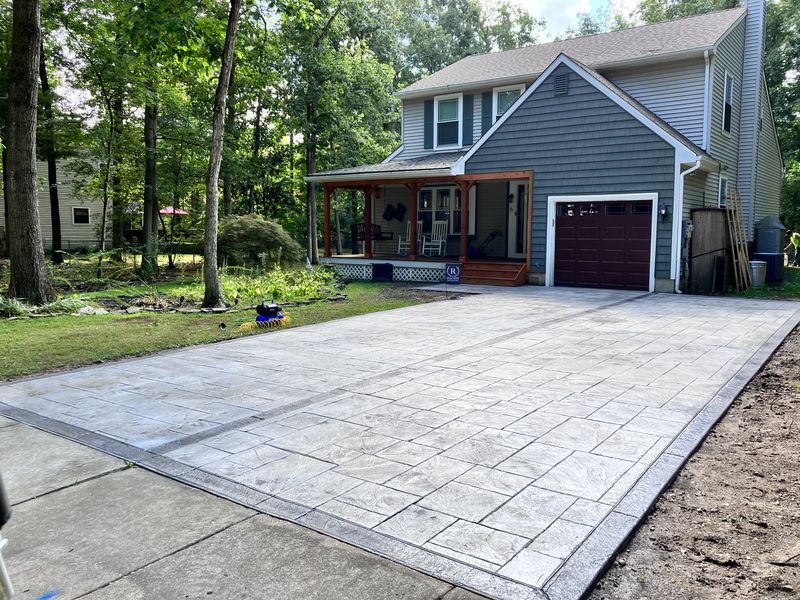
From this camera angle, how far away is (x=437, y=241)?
1852 cm

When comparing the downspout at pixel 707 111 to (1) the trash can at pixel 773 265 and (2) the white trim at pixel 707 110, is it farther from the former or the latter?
(1) the trash can at pixel 773 265

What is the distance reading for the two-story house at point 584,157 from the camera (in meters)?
13.0

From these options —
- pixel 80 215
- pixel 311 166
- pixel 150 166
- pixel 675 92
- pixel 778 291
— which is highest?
pixel 675 92

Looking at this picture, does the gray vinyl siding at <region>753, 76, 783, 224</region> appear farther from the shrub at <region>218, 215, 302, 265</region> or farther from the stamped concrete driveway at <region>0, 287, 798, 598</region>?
the shrub at <region>218, 215, 302, 265</region>

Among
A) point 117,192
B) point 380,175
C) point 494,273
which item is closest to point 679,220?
point 494,273

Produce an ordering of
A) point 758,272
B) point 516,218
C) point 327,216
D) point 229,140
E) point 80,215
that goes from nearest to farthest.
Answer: point 758,272 → point 516,218 → point 327,216 → point 229,140 → point 80,215

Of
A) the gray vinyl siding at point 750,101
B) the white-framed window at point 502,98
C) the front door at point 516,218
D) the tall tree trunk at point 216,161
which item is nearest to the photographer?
→ the tall tree trunk at point 216,161

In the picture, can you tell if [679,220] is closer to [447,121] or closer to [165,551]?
[447,121]

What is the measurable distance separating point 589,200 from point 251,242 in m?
8.79

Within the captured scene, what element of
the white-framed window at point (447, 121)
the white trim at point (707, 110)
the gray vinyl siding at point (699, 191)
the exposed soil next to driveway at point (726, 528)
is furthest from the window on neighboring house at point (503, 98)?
the exposed soil next to driveway at point (726, 528)

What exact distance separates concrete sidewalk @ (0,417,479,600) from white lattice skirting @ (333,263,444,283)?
13.0 metres

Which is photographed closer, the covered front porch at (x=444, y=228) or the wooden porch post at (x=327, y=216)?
the covered front porch at (x=444, y=228)

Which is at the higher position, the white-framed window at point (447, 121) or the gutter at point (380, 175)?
the white-framed window at point (447, 121)

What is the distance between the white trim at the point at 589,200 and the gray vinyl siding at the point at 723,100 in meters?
2.98
